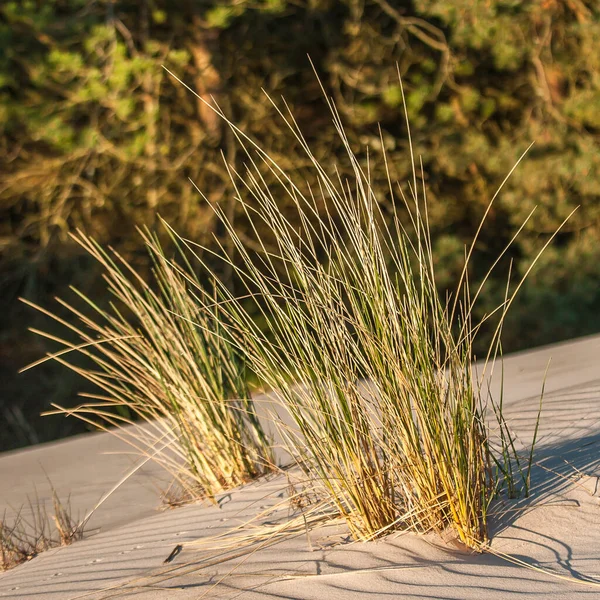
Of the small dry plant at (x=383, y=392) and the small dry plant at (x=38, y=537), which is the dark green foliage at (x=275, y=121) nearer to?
Answer: the small dry plant at (x=38, y=537)

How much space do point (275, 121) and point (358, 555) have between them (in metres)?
6.99

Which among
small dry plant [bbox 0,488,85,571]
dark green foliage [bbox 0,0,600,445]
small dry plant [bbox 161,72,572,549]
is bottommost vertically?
small dry plant [bbox 0,488,85,571]

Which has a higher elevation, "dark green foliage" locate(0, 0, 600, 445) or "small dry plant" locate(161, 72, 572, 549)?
"dark green foliage" locate(0, 0, 600, 445)

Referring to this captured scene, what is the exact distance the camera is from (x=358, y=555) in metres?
1.80

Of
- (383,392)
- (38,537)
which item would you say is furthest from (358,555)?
(38,537)

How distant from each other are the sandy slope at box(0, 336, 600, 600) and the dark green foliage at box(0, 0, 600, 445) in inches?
200

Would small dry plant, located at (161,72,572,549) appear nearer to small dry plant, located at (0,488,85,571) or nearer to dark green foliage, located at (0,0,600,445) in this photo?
small dry plant, located at (0,488,85,571)

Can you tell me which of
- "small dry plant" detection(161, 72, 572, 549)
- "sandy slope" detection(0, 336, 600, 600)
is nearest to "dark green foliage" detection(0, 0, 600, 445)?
"sandy slope" detection(0, 336, 600, 600)

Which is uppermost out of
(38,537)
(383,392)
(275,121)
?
A: (275,121)

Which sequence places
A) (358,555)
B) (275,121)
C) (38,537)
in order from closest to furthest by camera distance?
(358,555), (38,537), (275,121)

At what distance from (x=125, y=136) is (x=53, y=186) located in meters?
0.76

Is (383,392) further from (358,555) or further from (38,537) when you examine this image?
(38,537)

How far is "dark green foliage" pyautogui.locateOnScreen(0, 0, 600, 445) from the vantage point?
7.44m

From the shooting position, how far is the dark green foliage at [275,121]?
7441mm
